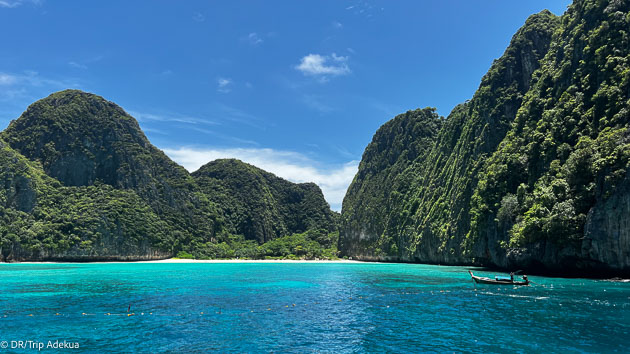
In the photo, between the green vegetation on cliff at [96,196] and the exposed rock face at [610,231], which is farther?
the green vegetation on cliff at [96,196]

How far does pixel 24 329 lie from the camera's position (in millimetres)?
21125

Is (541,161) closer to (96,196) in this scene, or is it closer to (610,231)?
(610,231)

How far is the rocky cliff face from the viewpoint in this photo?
44.6 m

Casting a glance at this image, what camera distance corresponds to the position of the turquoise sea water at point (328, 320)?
18.3 meters

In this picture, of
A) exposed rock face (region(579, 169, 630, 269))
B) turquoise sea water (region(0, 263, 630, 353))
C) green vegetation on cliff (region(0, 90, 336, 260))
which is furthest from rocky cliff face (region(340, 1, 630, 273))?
green vegetation on cliff (region(0, 90, 336, 260))

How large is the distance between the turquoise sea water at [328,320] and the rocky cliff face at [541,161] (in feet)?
34.3

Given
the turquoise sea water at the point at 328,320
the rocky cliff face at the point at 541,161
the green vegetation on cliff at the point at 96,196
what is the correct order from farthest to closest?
the green vegetation on cliff at the point at 96,196
the rocky cliff face at the point at 541,161
the turquoise sea water at the point at 328,320

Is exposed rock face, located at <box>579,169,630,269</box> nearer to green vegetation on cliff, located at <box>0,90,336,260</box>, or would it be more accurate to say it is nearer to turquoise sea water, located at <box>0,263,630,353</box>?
turquoise sea water, located at <box>0,263,630,353</box>

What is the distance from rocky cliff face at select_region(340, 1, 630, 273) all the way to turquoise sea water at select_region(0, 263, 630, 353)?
10468 mm

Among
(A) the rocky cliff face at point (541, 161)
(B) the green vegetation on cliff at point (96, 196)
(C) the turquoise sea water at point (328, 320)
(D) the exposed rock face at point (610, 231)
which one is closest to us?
(C) the turquoise sea water at point (328, 320)

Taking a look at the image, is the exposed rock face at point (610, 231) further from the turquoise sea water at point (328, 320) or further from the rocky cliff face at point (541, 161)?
the turquoise sea water at point (328, 320)

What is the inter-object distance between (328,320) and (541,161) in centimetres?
4924

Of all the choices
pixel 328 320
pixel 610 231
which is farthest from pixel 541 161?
pixel 328 320

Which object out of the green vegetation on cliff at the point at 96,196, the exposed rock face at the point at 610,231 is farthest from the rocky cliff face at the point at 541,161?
the green vegetation on cliff at the point at 96,196
